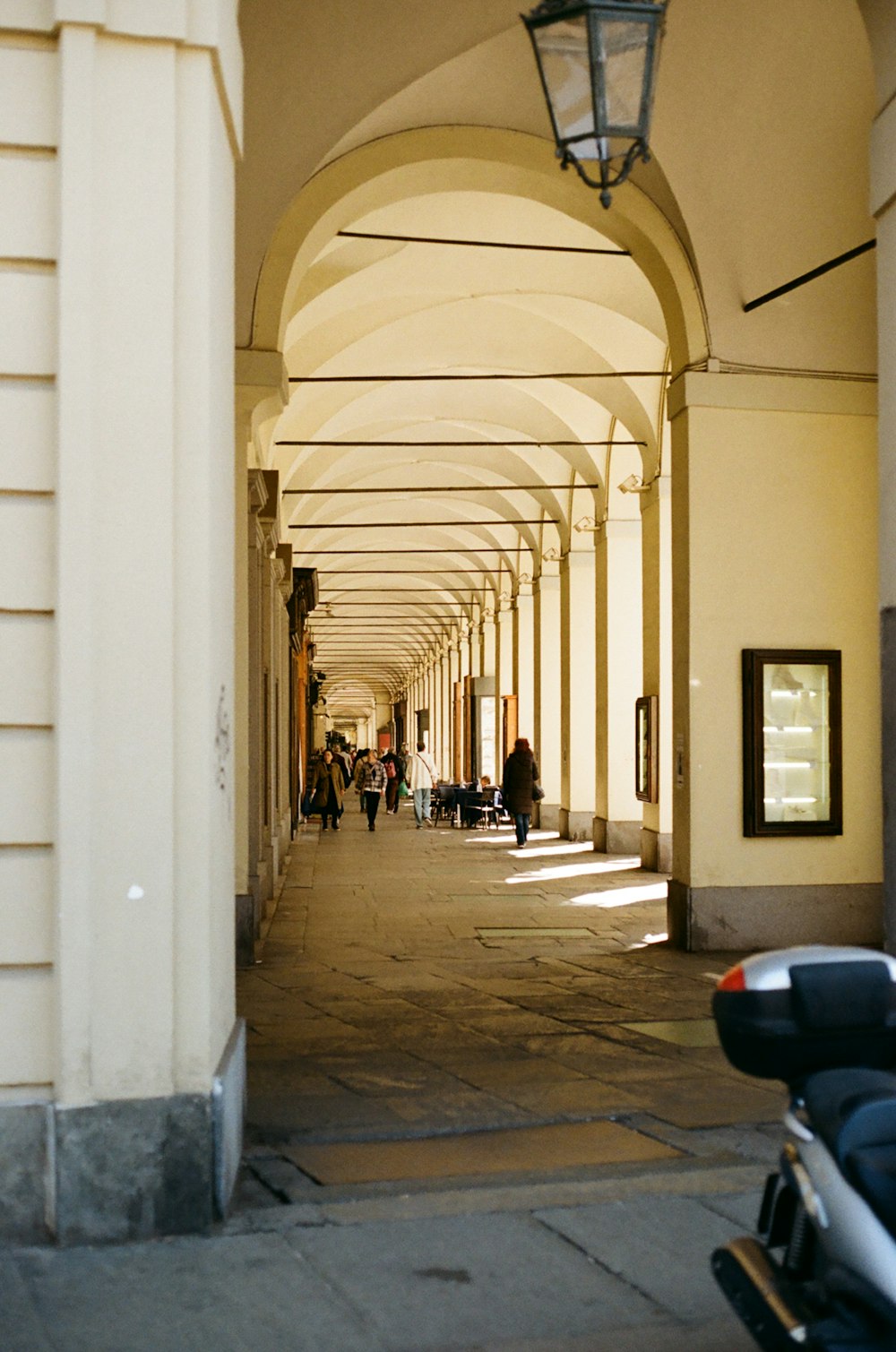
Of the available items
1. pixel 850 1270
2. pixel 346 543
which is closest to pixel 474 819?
pixel 346 543

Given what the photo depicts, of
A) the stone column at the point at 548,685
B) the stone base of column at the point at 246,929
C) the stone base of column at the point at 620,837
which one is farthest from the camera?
the stone column at the point at 548,685

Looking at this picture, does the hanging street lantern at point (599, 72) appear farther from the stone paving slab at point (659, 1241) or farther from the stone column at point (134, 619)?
the stone paving slab at point (659, 1241)

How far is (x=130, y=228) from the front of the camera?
176 inches

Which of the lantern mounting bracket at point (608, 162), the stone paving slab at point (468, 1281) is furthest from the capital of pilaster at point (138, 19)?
the stone paving slab at point (468, 1281)

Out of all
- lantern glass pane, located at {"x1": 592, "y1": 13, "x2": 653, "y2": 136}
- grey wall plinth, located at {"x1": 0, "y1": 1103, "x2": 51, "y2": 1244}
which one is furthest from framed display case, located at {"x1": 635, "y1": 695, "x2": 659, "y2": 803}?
grey wall plinth, located at {"x1": 0, "y1": 1103, "x2": 51, "y2": 1244}

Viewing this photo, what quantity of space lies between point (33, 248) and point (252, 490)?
780 cm

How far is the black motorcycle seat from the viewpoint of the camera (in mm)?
2578

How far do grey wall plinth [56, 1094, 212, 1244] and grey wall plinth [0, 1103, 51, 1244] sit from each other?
7 cm

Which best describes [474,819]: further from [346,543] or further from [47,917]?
[47,917]

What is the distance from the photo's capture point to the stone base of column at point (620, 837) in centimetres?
1983

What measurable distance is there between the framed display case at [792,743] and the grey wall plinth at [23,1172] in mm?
7628

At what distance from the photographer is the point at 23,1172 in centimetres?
430

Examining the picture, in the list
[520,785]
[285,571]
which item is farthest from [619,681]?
[285,571]

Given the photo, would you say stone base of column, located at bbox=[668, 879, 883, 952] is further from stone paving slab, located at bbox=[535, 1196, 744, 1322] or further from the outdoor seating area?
the outdoor seating area
